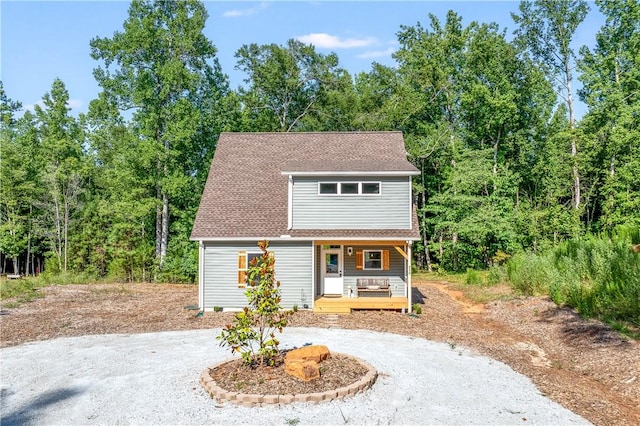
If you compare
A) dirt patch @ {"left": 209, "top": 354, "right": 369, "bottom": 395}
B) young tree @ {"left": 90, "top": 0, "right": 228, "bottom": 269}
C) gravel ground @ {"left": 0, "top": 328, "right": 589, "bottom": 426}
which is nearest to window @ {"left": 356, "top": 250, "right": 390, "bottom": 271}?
gravel ground @ {"left": 0, "top": 328, "right": 589, "bottom": 426}

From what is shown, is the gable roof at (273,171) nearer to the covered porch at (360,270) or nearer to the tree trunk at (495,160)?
the covered porch at (360,270)

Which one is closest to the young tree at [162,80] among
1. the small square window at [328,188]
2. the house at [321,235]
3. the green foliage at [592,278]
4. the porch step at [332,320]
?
the house at [321,235]

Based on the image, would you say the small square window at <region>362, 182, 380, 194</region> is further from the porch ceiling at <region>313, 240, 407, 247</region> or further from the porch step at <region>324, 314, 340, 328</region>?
the porch step at <region>324, 314, 340, 328</region>

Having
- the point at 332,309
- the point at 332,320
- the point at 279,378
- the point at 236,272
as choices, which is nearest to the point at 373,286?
the point at 332,309

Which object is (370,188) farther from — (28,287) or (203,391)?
(28,287)

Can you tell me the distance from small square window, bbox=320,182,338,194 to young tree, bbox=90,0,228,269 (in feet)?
44.1

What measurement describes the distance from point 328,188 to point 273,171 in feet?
11.8

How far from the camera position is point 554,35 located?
31188mm

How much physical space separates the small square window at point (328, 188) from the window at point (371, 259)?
8.76 feet

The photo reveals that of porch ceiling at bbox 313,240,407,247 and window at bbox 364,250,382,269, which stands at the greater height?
porch ceiling at bbox 313,240,407,247

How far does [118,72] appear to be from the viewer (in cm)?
2730

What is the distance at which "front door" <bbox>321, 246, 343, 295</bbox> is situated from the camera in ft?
54.8

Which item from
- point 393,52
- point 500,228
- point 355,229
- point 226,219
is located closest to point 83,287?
point 226,219

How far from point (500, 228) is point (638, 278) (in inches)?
666
